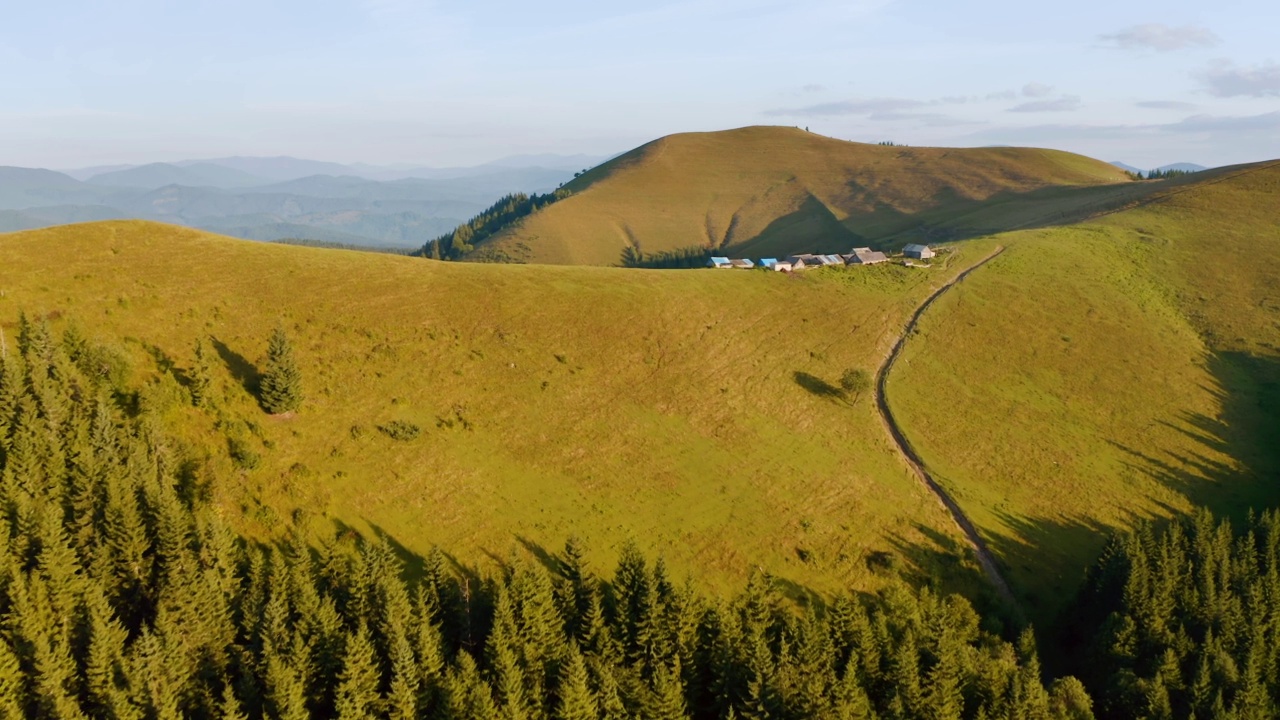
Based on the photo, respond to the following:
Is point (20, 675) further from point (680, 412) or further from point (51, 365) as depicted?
point (680, 412)

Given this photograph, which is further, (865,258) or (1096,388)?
(865,258)

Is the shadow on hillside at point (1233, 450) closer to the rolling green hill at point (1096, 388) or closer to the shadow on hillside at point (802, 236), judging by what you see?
the rolling green hill at point (1096, 388)

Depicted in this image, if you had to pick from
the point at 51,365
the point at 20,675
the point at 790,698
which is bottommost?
the point at 790,698

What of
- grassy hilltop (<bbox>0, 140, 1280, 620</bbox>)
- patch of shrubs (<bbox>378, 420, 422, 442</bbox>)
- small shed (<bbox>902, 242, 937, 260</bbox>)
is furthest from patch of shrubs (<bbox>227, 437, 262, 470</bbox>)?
small shed (<bbox>902, 242, 937, 260</bbox>)

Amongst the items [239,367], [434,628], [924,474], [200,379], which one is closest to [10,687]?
[434,628]

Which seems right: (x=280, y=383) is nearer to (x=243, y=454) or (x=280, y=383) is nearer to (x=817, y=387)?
(x=243, y=454)

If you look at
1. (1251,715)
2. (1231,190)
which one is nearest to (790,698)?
(1251,715)
